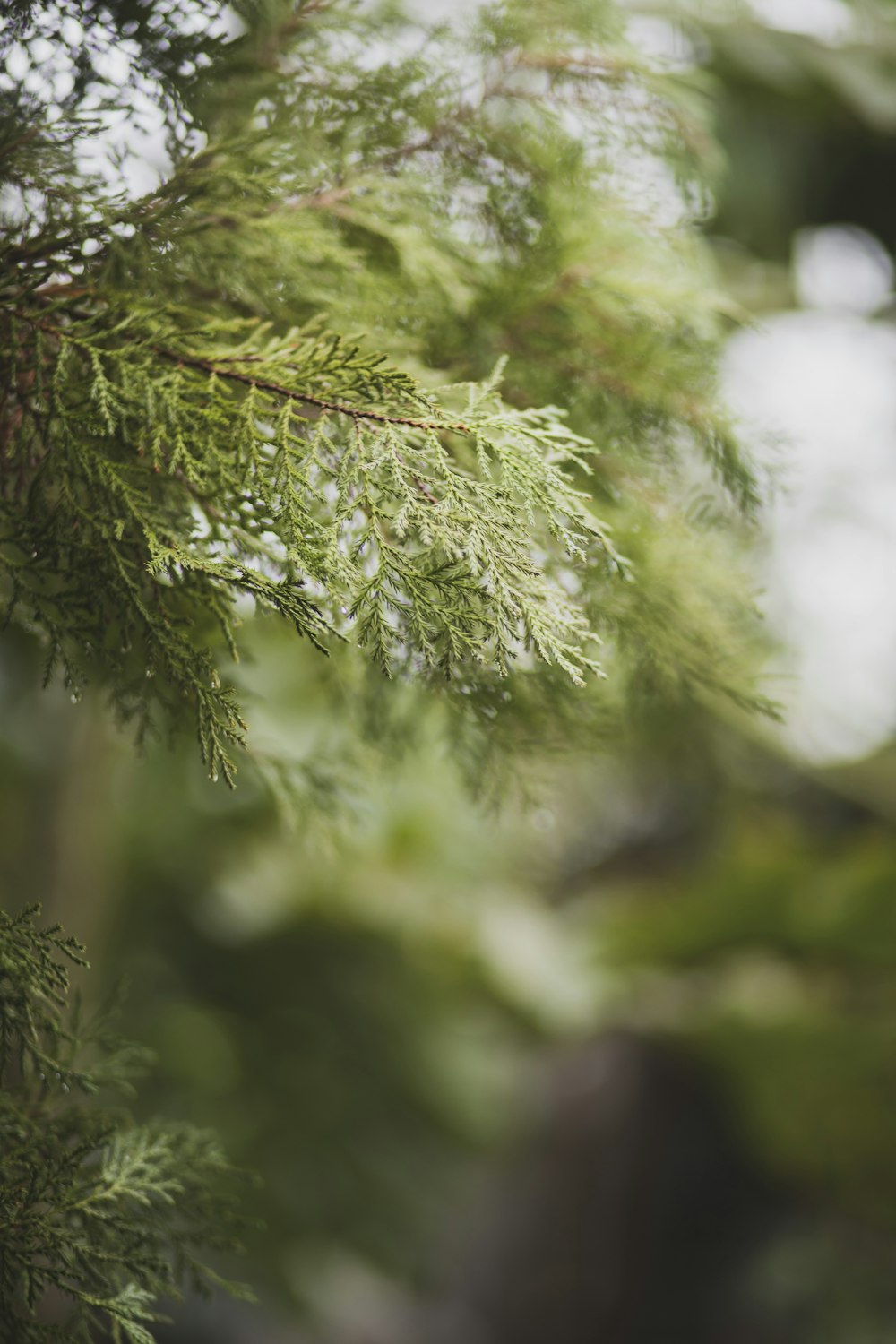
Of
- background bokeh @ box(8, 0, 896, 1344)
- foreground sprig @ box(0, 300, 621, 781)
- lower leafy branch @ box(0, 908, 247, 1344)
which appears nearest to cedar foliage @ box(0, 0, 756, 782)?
foreground sprig @ box(0, 300, 621, 781)

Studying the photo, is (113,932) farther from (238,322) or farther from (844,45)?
(844,45)

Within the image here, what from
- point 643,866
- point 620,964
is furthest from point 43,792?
point 643,866

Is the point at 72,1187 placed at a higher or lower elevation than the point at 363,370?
lower

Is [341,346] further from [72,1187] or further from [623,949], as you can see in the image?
[623,949]

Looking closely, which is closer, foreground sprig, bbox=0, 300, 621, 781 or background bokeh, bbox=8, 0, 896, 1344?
foreground sprig, bbox=0, 300, 621, 781

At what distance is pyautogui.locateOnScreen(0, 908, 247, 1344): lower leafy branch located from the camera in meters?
0.47

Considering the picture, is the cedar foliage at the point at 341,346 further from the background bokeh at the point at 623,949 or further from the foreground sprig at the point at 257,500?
the background bokeh at the point at 623,949

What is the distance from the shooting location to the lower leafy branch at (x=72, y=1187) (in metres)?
0.47

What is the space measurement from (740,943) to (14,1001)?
1883 millimetres

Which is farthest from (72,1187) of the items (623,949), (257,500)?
(623,949)

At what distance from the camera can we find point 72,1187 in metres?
0.53

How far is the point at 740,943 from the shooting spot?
6.86 feet

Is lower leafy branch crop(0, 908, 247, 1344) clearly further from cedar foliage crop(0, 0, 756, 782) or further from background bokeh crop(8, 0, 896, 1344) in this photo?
background bokeh crop(8, 0, 896, 1344)

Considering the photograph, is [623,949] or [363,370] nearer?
[363,370]
